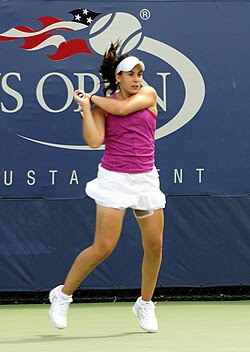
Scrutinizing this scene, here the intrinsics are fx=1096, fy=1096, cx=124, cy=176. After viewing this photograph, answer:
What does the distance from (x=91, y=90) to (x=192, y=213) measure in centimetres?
122

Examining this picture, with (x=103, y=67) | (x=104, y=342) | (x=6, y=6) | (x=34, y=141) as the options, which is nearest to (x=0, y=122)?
(x=34, y=141)

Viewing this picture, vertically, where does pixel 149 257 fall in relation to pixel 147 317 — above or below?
above

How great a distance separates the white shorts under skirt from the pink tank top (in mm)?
40

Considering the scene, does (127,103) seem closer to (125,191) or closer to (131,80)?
(131,80)

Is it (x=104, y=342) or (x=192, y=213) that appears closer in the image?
(x=104, y=342)

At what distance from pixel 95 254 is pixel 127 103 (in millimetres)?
855

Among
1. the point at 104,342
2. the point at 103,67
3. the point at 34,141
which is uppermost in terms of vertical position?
the point at 103,67

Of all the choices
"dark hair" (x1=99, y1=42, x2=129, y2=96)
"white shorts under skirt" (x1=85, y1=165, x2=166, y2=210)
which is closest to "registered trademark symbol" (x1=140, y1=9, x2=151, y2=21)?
"dark hair" (x1=99, y1=42, x2=129, y2=96)

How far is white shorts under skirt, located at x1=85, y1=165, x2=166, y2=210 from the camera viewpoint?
19.9ft

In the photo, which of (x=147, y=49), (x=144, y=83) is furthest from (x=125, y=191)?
(x=147, y=49)

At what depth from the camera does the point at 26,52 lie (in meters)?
8.39

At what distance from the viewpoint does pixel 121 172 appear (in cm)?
610

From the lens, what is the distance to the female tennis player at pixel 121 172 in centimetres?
605

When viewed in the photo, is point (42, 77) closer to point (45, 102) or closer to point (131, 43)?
point (45, 102)
